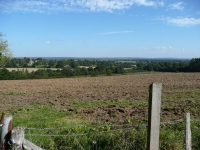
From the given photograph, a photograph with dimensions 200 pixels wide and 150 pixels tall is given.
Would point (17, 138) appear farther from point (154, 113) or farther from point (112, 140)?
point (112, 140)

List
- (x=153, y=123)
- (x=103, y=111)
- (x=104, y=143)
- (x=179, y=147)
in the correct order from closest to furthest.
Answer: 1. (x=153, y=123)
2. (x=179, y=147)
3. (x=104, y=143)
4. (x=103, y=111)

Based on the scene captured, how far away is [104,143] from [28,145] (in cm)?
238

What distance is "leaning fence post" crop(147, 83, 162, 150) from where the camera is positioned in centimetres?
343

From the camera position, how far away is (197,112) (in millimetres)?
10672

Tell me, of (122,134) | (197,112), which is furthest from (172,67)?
(122,134)

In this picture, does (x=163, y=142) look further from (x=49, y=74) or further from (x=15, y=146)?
(x=49, y=74)

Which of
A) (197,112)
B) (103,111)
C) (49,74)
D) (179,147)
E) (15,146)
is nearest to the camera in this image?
(15,146)

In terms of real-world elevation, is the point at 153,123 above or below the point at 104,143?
above

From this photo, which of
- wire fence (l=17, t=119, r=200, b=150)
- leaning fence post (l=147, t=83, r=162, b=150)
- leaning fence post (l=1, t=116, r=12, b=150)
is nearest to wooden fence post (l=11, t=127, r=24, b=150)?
leaning fence post (l=1, t=116, r=12, b=150)

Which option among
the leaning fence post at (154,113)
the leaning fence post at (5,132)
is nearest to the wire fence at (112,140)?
the leaning fence post at (154,113)

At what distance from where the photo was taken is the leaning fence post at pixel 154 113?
343cm

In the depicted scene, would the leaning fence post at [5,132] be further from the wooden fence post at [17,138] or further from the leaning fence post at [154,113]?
the leaning fence post at [154,113]

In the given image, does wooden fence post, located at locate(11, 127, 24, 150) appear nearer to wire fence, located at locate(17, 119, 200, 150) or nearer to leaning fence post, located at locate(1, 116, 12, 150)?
leaning fence post, located at locate(1, 116, 12, 150)

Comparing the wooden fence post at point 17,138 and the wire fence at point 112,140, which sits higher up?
the wooden fence post at point 17,138
